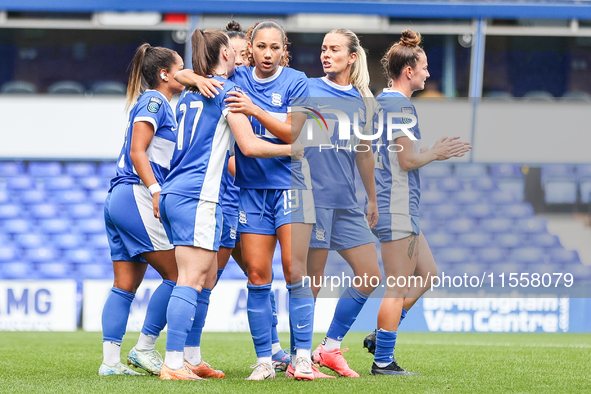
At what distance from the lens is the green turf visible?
3.59 m

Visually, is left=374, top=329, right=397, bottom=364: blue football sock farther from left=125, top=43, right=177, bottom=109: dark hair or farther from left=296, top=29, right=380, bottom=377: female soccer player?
left=125, top=43, right=177, bottom=109: dark hair

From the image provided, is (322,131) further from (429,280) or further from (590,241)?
(590,241)

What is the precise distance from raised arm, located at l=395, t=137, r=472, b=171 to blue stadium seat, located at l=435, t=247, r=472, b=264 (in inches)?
38.0

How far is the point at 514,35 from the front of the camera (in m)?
12.4

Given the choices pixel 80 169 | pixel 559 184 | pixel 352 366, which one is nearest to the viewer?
pixel 352 366

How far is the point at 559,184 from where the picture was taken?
11461 mm

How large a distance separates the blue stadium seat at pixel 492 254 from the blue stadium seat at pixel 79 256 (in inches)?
279

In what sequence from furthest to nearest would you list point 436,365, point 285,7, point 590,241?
point 285,7, point 590,241, point 436,365

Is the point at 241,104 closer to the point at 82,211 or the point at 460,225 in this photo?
the point at 460,225

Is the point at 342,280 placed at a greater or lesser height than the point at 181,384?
greater

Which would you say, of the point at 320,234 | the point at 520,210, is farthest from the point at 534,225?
the point at 320,234

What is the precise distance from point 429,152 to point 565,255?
652 cm

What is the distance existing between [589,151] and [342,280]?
343 inches

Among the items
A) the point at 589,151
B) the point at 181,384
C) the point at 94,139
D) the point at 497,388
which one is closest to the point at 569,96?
the point at 589,151
